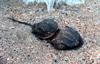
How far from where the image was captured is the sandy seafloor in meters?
2.32

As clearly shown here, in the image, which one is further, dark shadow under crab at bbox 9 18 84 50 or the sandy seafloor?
dark shadow under crab at bbox 9 18 84 50

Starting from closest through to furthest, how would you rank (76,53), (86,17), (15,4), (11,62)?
(11,62) → (76,53) → (86,17) → (15,4)

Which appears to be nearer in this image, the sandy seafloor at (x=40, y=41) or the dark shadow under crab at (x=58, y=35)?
the sandy seafloor at (x=40, y=41)

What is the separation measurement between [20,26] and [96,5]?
0.99 meters

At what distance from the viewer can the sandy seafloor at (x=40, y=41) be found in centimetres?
232

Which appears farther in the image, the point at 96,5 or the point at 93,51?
the point at 96,5

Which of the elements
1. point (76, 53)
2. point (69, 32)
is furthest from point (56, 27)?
point (76, 53)

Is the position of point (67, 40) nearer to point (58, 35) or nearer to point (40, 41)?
point (58, 35)

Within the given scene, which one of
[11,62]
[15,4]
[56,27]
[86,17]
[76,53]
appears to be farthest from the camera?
[15,4]

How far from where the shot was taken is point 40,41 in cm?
252

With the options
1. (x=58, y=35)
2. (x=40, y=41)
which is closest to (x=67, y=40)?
(x=58, y=35)

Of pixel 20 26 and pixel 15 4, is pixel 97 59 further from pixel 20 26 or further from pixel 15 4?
pixel 15 4

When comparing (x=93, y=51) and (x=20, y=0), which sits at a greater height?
(x=20, y=0)

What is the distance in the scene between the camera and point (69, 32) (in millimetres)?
2502
